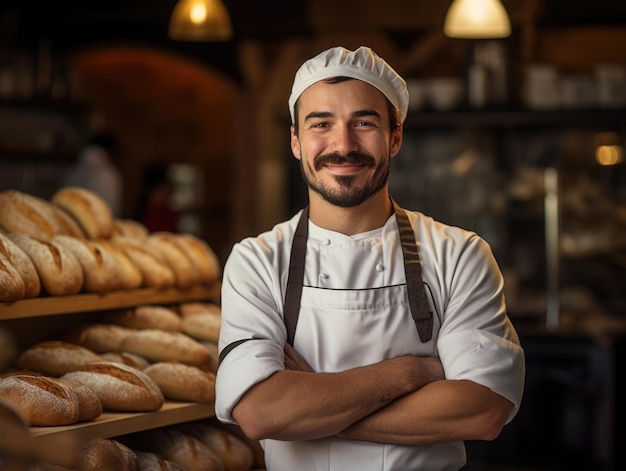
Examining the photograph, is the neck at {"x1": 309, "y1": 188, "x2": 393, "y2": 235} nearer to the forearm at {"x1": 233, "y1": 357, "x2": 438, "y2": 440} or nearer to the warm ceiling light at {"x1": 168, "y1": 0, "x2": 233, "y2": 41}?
the forearm at {"x1": 233, "y1": 357, "x2": 438, "y2": 440}

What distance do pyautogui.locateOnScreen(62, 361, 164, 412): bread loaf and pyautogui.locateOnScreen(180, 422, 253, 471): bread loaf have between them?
→ 0.28 metres

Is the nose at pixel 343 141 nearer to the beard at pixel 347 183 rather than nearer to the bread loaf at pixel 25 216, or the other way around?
the beard at pixel 347 183

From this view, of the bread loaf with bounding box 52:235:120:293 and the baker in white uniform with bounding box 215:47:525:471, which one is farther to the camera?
the bread loaf with bounding box 52:235:120:293

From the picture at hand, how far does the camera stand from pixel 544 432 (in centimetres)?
493

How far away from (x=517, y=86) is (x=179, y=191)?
5048 mm

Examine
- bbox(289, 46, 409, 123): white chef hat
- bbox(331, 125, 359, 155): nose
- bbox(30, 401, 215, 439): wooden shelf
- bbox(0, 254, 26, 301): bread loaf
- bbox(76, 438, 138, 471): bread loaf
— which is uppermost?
bbox(289, 46, 409, 123): white chef hat

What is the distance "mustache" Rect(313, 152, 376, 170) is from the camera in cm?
208

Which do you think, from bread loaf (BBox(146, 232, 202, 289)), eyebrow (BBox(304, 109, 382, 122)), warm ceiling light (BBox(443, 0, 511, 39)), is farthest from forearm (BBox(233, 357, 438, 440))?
warm ceiling light (BBox(443, 0, 511, 39))

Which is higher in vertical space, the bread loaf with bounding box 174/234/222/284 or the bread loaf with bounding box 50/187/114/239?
the bread loaf with bounding box 50/187/114/239

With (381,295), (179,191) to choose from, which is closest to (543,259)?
(381,295)

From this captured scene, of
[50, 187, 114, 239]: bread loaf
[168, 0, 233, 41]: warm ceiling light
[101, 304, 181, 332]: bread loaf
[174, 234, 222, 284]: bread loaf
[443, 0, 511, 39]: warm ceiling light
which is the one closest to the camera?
[101, 304, 181, 332]: bread loaf

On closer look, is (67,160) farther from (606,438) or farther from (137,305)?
(137,305)

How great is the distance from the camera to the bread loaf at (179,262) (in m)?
2.92

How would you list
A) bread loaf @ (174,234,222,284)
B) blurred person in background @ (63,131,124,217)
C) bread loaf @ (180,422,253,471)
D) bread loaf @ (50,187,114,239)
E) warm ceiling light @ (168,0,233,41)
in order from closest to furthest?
bread loaf @ (180,422,253,471) < bread loaf @ (50,187,114,239) < bread loaf @ (174,234,222,284) < warm ceiling light @ (168,0,233,41) < blurred person in background @ (63,131,124,217)
